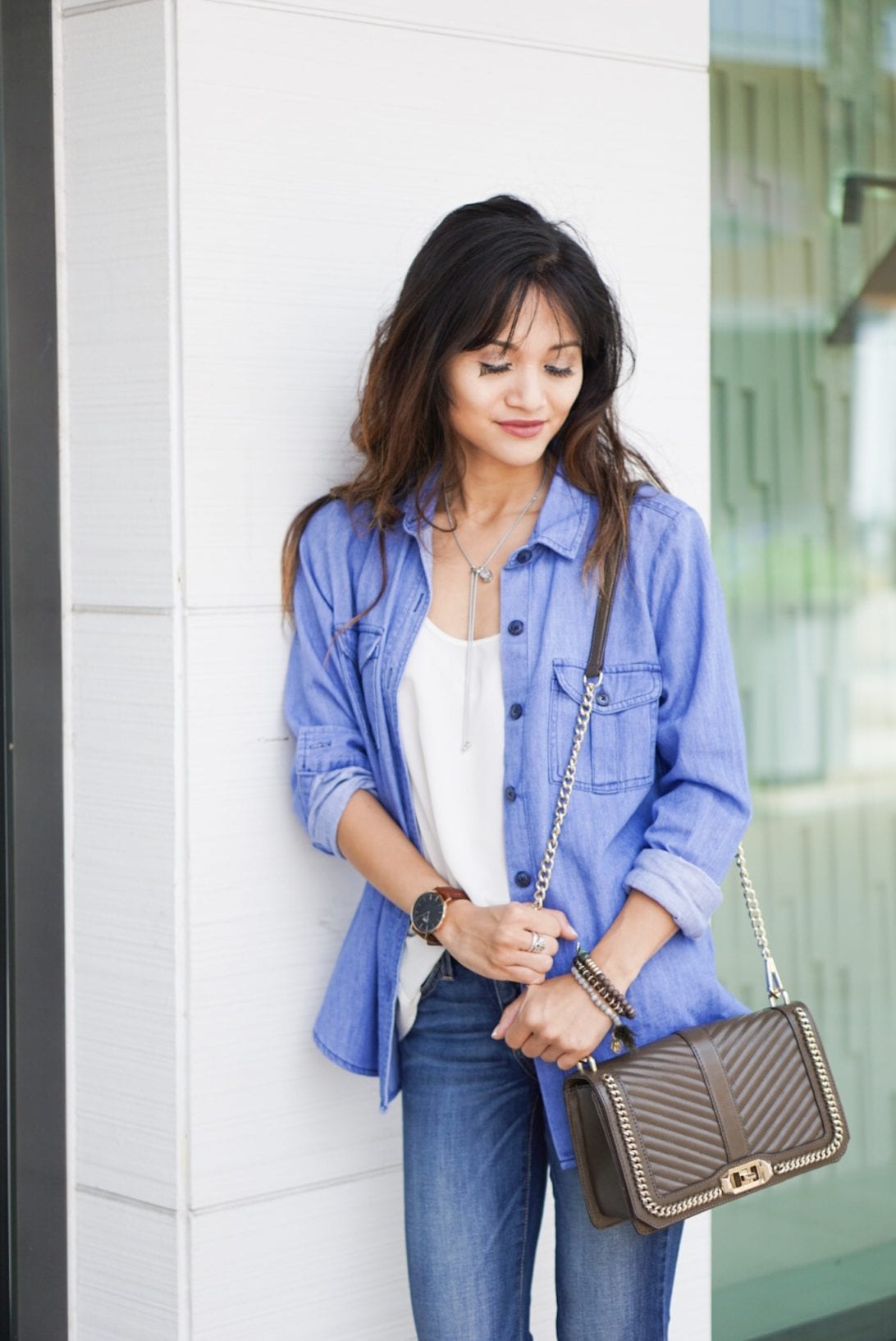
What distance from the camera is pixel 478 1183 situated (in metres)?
2.15

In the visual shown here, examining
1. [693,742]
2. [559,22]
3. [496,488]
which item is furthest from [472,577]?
[559,22]

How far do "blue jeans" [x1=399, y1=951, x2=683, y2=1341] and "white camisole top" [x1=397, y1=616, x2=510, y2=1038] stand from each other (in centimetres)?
8

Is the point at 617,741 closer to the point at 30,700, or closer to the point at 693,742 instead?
the point at 693,742

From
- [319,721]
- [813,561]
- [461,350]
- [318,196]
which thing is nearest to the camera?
[461,350]

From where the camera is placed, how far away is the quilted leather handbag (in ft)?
6.24

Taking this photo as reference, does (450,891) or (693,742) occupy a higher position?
(693,742)

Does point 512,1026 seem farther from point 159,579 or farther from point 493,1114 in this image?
point 159,579

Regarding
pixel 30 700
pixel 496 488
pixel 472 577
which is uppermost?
pixel 496 488

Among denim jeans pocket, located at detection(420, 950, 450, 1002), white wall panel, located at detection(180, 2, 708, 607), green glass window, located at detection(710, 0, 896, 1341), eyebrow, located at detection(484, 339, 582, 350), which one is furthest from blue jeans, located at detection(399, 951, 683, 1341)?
green glass window, located at detection(710, 0, 896, 1341)

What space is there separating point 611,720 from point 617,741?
0.03 m

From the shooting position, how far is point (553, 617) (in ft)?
6.87

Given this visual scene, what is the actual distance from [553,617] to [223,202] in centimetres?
78

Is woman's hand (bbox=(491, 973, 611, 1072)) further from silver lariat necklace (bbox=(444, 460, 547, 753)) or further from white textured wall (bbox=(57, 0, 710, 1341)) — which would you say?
white textured wall (bbox=(57, 0, 710, 1341))

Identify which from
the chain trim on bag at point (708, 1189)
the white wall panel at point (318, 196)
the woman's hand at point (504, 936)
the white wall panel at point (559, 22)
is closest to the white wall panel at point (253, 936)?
the white wall panel at point (318, 196)
